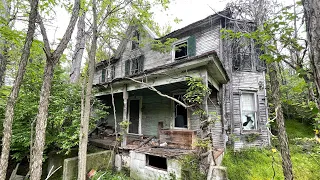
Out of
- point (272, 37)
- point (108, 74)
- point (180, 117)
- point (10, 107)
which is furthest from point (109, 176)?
point (108, 74)

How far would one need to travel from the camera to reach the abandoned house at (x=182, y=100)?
546 cm

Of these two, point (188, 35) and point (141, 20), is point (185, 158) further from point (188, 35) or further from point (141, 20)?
point (188, 35)

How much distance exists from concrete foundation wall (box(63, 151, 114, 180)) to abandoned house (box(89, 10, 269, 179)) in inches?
16.1

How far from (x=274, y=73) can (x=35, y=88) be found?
25.7 ft

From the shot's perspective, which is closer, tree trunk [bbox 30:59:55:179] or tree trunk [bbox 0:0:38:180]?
tree trunk [bbox 0:0:38:180]

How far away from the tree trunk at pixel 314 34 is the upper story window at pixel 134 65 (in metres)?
9.80

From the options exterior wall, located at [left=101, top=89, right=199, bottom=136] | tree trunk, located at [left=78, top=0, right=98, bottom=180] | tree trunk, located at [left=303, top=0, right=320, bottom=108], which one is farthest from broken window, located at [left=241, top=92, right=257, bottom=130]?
tree trunk, located at [left=303, top=0, right=320, bottom=108]

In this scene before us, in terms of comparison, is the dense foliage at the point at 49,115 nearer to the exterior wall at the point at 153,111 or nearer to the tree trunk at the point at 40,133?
the tree trunk at the point at 40,133

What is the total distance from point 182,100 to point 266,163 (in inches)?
163

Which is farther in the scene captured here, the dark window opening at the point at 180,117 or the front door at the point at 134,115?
the front door at the point at 134,115

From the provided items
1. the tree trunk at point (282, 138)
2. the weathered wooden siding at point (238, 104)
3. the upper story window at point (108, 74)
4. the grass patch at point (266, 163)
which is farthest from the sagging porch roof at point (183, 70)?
the upper story window at point (108, 74)

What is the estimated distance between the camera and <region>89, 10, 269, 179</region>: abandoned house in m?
5.46

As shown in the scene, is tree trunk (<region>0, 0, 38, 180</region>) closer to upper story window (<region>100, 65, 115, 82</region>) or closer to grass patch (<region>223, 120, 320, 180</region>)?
grass patch (<region>223, 120, 320, 180</region>)

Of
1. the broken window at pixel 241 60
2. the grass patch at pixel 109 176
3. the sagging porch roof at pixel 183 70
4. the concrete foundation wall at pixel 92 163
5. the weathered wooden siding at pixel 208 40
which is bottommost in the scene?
the grass patch at pixel 109 176
